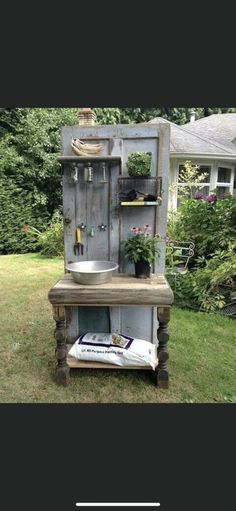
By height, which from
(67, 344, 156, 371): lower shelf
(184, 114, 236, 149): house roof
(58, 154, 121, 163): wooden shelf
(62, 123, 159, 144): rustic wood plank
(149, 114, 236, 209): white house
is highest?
(184, 114, 236, 149): house roof

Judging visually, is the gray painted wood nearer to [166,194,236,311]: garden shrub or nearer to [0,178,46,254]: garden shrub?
[166,194,236,311]: garden shrub

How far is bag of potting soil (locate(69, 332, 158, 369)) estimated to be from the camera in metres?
2.58

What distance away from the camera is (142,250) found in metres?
2.53

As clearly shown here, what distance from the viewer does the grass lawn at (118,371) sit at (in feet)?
7.92

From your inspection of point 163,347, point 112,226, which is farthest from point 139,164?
point 163,347

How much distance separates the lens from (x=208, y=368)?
2.80 metres

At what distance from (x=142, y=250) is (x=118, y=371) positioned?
114cm

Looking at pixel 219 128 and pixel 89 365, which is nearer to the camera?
pixel 89 365

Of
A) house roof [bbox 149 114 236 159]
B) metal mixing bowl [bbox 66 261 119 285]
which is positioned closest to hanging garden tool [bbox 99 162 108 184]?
metal mixing bowl [bbox 66 261 119 285]

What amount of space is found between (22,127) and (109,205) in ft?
21.2

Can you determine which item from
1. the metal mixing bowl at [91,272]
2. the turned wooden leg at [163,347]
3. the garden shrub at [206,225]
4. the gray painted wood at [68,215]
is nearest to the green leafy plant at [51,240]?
the garden shrub at [206,225]

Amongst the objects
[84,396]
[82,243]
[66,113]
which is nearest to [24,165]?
[66,113]

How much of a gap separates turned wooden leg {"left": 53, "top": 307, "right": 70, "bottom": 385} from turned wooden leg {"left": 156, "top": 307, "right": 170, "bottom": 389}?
758mm

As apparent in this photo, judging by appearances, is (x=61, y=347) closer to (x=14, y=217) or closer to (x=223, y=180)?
(x=14, y=217)
